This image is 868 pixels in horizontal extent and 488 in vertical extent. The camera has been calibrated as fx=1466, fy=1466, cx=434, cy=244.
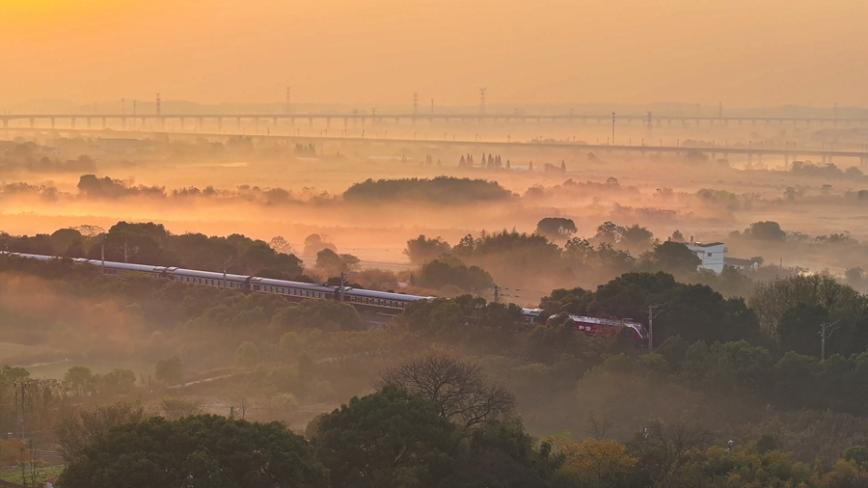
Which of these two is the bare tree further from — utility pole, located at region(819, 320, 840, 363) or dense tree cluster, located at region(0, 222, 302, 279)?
dense tree cluster, located at region(0, 222, 302, 279)

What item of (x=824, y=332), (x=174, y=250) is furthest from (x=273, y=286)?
(x=824, y=332)

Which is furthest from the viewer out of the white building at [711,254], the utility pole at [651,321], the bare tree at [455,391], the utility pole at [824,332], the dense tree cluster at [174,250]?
the white building at [711,254]

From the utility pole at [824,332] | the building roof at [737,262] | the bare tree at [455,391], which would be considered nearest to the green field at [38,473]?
the bare tree at [455,391]

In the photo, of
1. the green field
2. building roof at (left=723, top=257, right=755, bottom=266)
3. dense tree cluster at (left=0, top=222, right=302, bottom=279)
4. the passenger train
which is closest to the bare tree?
the green field

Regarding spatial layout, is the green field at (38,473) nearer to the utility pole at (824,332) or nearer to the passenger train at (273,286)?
the passenger train at (273,286)

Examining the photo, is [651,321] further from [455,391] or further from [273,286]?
[273,286]

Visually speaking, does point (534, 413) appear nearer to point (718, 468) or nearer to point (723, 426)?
point (723, 426)

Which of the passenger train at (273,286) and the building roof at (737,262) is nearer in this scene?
the passenger train at (273,286)
